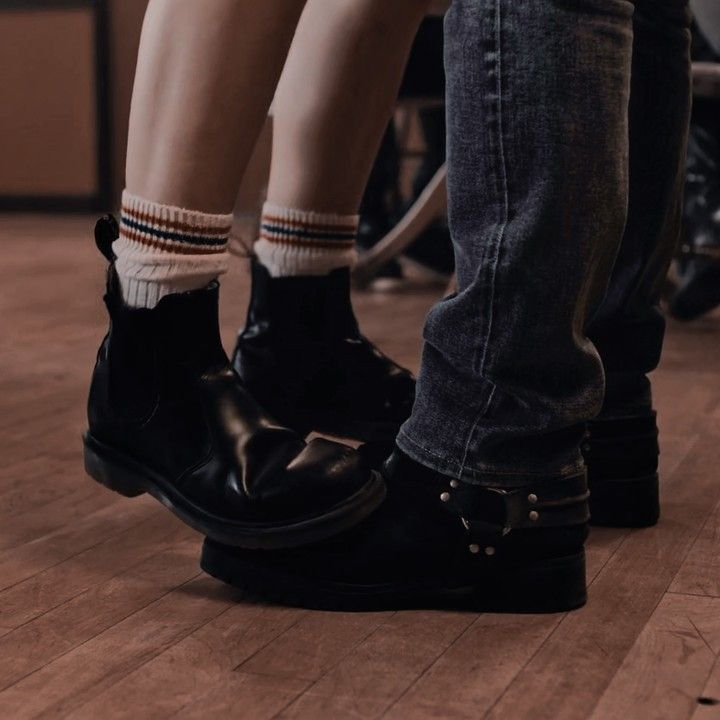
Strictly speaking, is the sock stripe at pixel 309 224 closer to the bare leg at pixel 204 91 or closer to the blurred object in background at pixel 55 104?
the bare leg at pixel 204 91

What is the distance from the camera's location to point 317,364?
3.34 feet

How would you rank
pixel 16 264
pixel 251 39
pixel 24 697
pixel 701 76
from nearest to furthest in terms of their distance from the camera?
pixel 24 697, pixel 251 39, pixel 701 76, pixel 16 264

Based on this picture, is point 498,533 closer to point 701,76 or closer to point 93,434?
point 93,434

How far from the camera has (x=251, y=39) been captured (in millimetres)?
750

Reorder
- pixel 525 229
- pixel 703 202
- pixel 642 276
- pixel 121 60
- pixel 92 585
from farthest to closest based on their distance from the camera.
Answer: pixel 121 60
pixel 703 202
pixel 642 276
pixel 92 585
pixel 525 229

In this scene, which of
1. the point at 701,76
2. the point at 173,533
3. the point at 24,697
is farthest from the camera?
the point at 701,76

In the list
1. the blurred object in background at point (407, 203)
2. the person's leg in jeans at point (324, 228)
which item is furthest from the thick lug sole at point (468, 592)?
the blurred object in background at point (407, 203)

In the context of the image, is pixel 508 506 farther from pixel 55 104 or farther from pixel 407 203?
pixel 55 104

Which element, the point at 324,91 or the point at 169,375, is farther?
the point at 324,91

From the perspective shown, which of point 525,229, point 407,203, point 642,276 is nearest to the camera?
point 525,229

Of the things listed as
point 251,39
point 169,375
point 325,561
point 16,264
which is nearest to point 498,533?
point 325,561

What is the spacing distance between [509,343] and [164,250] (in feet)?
0.71

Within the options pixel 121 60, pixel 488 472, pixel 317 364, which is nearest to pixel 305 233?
pixel 317 364

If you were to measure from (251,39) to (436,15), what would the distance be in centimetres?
155
